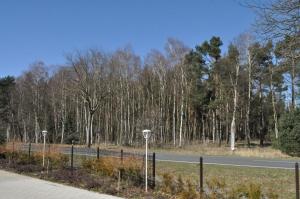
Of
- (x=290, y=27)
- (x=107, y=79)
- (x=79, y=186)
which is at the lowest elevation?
(x=79, y=186)

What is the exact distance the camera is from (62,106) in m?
87.9

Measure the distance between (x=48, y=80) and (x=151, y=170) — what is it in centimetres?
7712

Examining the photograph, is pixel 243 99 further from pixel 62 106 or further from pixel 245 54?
pixel 62 106

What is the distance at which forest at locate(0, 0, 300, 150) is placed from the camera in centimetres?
6444

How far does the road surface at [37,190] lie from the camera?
13.9 metres

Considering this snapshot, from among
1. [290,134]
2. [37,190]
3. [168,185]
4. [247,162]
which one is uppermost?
[290,134]

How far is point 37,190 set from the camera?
15.4m

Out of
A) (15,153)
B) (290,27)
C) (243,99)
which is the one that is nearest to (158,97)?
(243,99)

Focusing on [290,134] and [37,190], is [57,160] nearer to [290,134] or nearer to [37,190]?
[37,190]

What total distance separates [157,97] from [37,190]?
65.7 metres

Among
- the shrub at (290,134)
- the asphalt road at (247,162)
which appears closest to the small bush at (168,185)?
the asphalt road at (247,162)

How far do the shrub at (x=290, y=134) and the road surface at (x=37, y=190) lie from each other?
24.8 meters

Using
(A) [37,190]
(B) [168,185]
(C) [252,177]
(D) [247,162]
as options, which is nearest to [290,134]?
(D) [247,162]

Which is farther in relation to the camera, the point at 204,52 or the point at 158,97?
the point at 158,97
